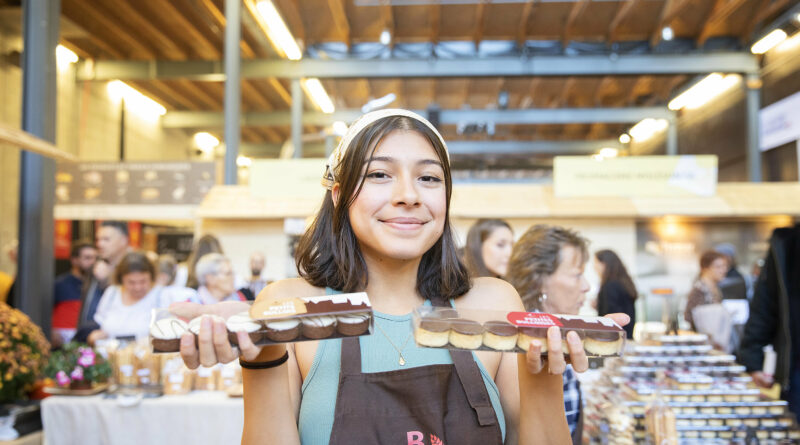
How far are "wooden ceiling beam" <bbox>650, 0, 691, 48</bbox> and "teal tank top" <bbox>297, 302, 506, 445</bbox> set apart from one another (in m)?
8.97

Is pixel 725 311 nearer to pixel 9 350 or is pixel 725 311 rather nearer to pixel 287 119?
pixel 9 350

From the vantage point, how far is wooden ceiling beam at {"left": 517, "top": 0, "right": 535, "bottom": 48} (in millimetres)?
8555

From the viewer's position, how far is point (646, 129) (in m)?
13.6

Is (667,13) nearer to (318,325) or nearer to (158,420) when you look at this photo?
(158,420)

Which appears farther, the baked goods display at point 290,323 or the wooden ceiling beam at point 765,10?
the wooden ceiling beam at point 765,10

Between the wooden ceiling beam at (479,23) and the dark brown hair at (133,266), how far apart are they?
6.49 m

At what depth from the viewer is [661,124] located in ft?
44.8

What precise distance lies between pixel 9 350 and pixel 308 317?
2.91 m

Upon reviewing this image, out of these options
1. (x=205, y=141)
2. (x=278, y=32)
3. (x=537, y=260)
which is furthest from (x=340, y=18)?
(x=537, y=260)

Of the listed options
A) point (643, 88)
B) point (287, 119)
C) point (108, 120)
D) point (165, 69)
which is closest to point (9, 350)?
point (165, 69)

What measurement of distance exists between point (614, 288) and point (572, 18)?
6.25 metres

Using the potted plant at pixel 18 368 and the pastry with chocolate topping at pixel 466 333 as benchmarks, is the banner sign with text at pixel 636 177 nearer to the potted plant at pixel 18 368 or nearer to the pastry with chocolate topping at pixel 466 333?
the potted plant at pixel 18 368

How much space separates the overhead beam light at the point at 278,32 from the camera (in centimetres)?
752

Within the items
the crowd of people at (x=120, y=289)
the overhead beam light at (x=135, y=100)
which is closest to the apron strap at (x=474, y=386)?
the crowd of people at (x=120, y=289)
